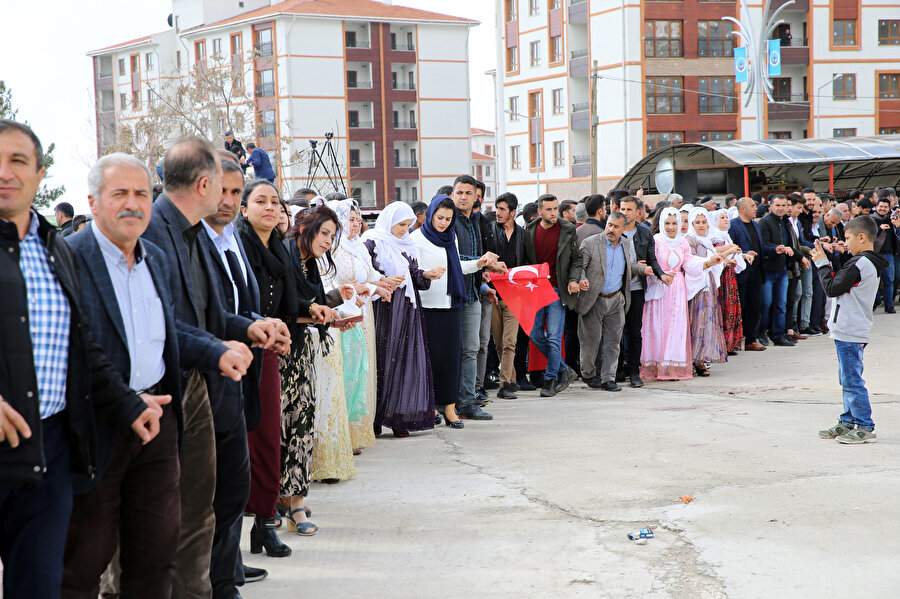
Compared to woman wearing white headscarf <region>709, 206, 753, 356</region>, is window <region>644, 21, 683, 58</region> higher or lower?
higher

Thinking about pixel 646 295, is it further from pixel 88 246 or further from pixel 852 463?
pixel 88 246

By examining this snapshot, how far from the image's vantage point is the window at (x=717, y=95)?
170 feet

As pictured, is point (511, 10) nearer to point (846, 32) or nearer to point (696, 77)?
point (696, 77)

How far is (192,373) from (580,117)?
52.3 m

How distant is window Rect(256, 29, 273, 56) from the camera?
60.5 m

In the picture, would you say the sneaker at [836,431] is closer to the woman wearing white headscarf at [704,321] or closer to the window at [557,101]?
the woman wearing white headscarf at [704,321]

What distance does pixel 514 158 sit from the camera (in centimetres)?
5988

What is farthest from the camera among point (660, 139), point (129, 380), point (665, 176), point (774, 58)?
point (660, 139)

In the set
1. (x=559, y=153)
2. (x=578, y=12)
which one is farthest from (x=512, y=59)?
(x=559, y=153)

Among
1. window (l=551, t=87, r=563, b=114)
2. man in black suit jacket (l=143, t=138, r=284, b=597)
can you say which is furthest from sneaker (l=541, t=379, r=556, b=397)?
window (l=551, t=87, r=563, b=114)

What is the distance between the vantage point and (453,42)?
6644cm

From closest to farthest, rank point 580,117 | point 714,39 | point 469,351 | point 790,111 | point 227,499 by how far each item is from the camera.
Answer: point 227,499 < point 469,351 < point 714,39 < point 790,111 < point 580,117

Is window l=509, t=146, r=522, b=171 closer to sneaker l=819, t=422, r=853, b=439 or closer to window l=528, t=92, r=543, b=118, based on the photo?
window l=528, t=92, r=543, b=118

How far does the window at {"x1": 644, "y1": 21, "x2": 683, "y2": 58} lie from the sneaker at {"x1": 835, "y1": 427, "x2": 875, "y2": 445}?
4657cm
